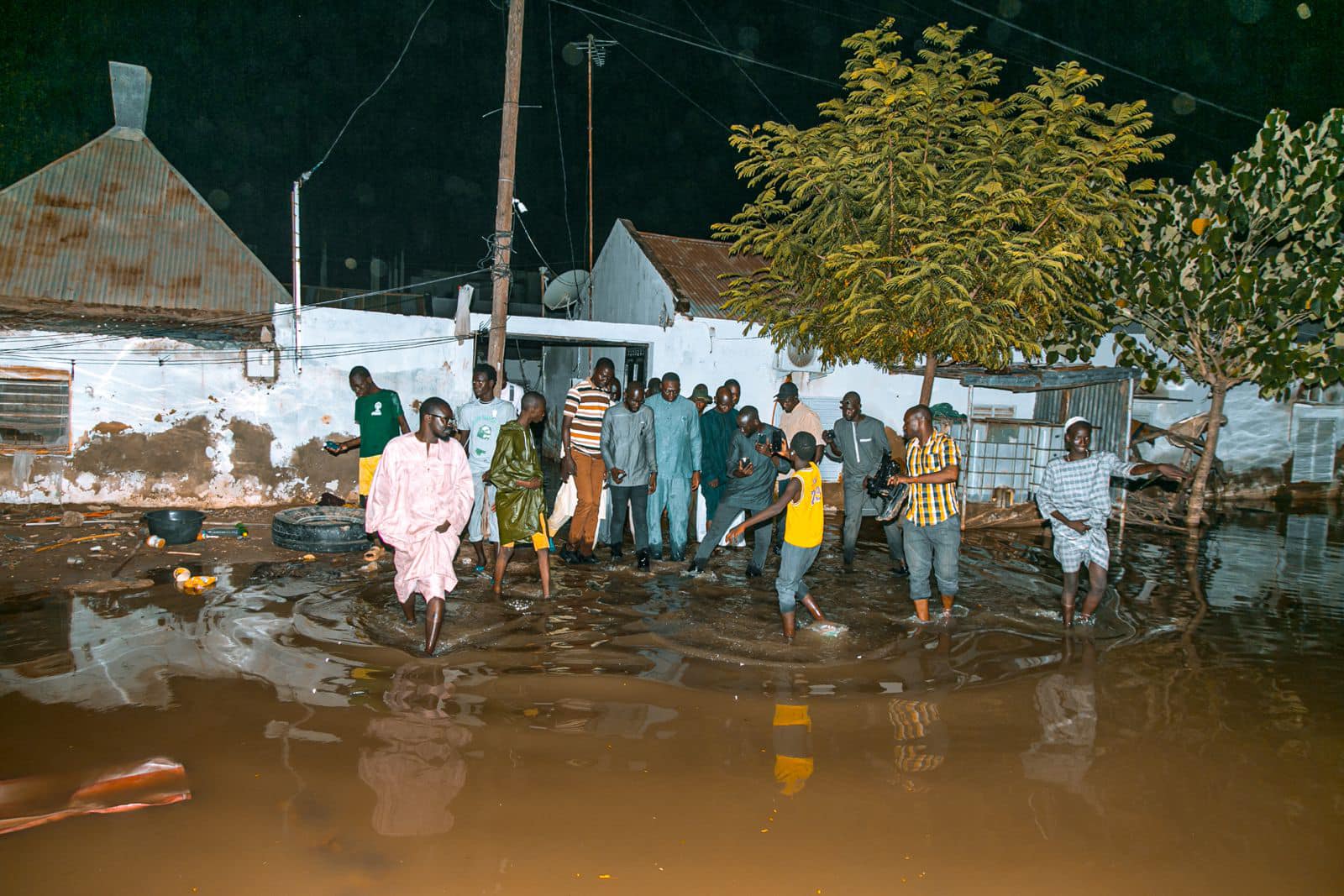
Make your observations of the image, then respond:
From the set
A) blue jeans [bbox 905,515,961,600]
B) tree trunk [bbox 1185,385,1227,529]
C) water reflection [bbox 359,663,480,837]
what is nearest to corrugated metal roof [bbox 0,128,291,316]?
water reflection [bbox 359,663,480,837]

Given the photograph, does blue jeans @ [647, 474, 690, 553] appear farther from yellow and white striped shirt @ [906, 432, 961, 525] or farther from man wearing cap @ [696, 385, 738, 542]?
yellow and white striped shirt @ [906, 432, 961, 525]

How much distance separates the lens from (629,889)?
10.3ft

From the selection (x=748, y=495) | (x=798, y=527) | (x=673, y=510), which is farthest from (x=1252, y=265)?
(x=798, y=527)

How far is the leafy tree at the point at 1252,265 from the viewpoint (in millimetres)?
12109

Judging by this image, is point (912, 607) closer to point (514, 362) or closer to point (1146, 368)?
point (1146, 368)

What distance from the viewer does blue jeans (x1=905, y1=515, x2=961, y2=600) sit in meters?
6.88

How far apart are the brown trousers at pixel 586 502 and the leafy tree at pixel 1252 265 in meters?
9.59

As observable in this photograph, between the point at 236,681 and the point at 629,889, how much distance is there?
3204 mm

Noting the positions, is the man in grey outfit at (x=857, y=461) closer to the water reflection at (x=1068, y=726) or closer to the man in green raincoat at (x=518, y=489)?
the water reflection at (x=1068, y=726)

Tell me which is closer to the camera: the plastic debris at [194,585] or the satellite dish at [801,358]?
the plastic debris at [194,585]

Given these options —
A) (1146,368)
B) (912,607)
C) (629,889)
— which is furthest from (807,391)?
(629,889)

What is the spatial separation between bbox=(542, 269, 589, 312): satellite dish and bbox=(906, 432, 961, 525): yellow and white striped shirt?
1256 centimetres

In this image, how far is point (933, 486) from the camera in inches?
268

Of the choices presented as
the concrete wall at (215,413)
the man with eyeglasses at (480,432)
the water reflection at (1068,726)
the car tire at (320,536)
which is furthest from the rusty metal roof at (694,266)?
the water reflection at (1068,726)
